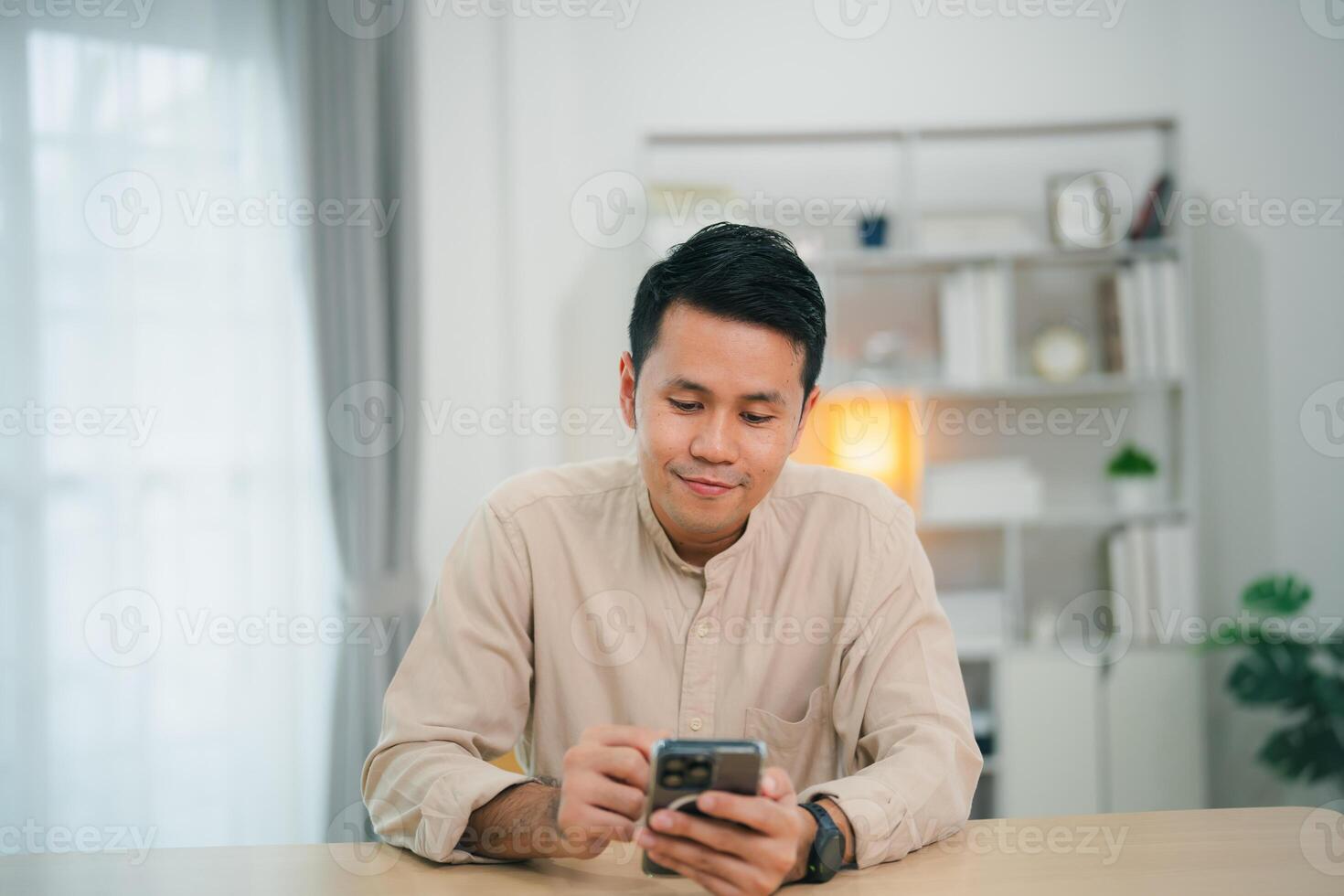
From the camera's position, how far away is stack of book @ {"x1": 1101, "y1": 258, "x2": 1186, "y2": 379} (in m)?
3.04

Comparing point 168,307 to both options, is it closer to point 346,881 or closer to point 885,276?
point 346,881

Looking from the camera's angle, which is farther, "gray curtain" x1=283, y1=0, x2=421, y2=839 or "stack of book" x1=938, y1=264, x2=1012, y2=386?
"stack of book" x1=938, y1=264, x2=1012, y2=386

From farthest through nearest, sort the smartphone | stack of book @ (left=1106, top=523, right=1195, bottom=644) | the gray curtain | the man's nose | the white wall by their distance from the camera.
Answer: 1. the white wall
2. stack of book @ (left=1106, top=523, right=1195, bottom=644)
3. the gray curtain
4. the man's nose
5. the smartphone

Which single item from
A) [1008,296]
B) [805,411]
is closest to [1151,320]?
[1008,296]

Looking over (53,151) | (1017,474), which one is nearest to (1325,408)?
(1017,474)

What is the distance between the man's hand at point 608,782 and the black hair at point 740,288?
0.53m

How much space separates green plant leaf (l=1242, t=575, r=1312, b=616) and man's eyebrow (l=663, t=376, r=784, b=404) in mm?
2363

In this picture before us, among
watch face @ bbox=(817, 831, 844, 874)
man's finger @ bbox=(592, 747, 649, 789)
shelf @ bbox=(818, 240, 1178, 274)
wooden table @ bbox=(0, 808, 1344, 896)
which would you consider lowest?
wooden table @ bbox=(0, 808, 1344, 896)

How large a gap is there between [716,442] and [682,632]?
0.32 metres

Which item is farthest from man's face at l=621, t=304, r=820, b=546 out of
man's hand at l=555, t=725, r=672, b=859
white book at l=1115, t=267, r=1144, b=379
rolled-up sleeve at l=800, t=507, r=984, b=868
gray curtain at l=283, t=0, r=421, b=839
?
white book at l=1115, t=267, r=1144, b=379

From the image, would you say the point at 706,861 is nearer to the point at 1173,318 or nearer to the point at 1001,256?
the point at 1001,256

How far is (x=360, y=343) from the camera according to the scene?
2.79 metres

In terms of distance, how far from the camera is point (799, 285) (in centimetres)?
132

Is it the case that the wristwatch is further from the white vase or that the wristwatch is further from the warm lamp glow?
the white vase
